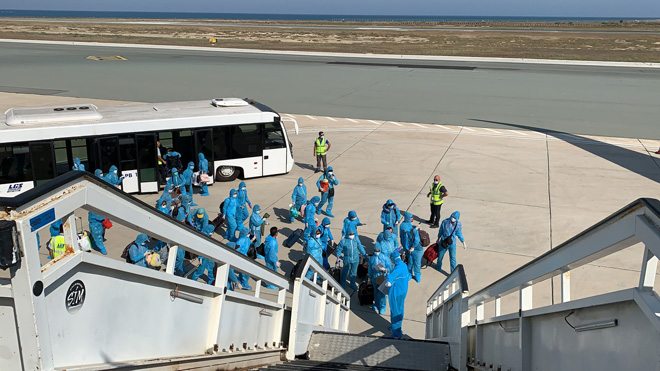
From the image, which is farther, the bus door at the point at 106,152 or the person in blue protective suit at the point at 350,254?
the bus door at the point at 106,152

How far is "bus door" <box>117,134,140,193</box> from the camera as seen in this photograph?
15.6 metres

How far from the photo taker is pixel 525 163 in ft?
65.7

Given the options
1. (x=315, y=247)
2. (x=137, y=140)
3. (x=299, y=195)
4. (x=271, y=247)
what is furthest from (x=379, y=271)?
(x=137, y=140)

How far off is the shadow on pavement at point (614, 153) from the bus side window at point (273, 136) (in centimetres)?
1158

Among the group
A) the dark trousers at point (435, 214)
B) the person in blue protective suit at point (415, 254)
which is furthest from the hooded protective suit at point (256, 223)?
the dark trousers at point (435, 214)

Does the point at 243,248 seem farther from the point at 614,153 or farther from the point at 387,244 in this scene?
the point at 614,153

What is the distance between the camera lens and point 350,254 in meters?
11.1

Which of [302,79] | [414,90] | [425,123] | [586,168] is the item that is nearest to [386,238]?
[586,168]

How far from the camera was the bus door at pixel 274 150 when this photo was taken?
58.3 feet

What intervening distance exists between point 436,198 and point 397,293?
499cm

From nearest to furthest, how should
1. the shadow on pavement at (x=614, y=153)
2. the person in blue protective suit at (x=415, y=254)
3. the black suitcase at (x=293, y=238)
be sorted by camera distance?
the person in blue protective suit at (x=415, y=254), the black suitcase at (x=293, y=238), the shadow on pavement at (x=614, y=153)

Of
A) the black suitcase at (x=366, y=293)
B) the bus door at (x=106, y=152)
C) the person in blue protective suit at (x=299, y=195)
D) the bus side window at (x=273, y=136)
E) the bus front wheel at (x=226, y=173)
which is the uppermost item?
the bus side window at (x=273, y=136)

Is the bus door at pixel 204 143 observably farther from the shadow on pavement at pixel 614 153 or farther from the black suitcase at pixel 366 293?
the shadow on pavement at pixel 614 153

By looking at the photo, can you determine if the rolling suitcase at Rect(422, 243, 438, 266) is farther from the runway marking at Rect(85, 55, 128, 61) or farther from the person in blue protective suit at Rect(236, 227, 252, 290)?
the runway marking at Rect(85, 55, 128, 61)
